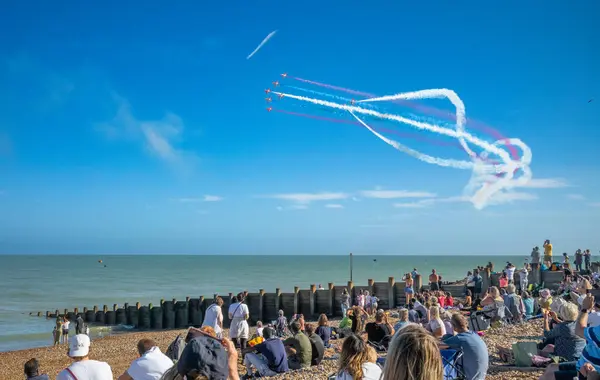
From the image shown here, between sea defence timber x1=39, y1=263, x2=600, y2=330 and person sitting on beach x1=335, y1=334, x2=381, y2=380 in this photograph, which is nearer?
person sitting on beach x1=335, y1=334, x2=381, y2=380

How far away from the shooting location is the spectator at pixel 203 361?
11.0ft

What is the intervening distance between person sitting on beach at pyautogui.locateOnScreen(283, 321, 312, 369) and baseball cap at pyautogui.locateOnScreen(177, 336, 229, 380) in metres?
7.60

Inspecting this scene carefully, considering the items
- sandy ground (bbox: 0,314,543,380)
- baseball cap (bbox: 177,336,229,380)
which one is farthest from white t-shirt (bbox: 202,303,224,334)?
baseball cap (bbox: 177,336,229,380)

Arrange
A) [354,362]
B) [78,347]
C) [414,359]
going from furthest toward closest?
[78,347]
[354,362]
[414,359]

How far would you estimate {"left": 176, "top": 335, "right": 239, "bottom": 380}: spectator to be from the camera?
335cm

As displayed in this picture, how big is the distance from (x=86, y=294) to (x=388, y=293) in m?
43.2

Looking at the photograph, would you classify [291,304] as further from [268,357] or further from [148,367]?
[148,367]

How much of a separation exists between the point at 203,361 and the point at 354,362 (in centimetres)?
153

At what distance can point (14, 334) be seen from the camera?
30.9 meters

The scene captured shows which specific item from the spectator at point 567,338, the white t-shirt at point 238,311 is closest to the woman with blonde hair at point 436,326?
the spectator at point 567,338

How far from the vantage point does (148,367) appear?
5.25m

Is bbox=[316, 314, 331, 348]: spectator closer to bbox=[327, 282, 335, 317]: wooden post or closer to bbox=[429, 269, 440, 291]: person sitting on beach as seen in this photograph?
bbox=[429, 269, 440, 291]: person sitting on beach

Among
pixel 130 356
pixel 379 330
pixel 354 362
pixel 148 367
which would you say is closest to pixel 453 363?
pixel 354 362

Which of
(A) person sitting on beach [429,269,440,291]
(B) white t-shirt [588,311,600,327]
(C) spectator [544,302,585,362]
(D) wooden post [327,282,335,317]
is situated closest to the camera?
(C) spectator [544,302,585,362]
